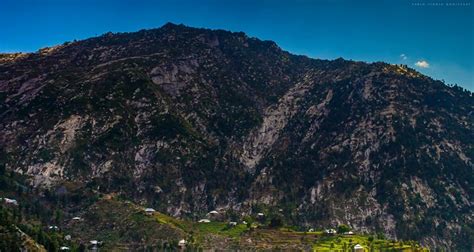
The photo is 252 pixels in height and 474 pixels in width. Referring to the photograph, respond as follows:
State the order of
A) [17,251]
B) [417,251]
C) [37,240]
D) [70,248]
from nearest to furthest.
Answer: [17,251] → [37,240] → [70,248] → [417,251]

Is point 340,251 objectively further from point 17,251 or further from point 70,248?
point 17,251

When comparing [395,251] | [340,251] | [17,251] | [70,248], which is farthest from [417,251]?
[17,251]

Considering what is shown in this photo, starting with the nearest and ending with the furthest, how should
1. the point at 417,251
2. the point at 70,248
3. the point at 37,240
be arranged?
1. the point at 37,240
2. the point at 70,248
3. the point at 417,251

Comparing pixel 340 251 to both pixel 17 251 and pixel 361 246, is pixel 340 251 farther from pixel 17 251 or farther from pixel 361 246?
pixel 17 251

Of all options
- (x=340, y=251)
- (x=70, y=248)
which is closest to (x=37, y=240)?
(x=70, y=248)

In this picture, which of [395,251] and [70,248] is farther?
[395,251]

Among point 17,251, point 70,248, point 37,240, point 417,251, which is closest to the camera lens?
point 17,251

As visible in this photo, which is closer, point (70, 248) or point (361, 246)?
point (70, 248)

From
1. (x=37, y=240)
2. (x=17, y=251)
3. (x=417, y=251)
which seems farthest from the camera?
(x=417, y=251)

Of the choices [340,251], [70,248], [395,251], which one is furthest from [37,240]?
[395,251]
